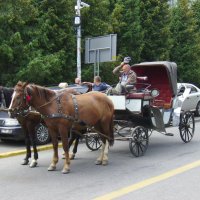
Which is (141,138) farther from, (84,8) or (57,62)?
(84,8)

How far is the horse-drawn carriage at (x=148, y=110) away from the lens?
11.3 meters

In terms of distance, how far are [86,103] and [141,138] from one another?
77.6 inches

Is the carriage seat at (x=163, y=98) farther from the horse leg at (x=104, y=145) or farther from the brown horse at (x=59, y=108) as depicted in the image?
the brown horse at (x=59, y=108)

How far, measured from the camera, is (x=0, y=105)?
12.6 metres

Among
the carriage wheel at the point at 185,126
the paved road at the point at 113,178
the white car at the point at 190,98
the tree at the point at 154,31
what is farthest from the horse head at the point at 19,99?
the tree at the point at 154,31

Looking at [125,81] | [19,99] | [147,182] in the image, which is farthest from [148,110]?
[19,99]

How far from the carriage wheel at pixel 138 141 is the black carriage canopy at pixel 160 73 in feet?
6.98

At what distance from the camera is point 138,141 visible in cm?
1108

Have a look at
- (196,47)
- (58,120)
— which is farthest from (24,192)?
(196,47)

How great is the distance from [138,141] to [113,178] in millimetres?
2360

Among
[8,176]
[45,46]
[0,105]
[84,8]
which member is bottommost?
[8,176]

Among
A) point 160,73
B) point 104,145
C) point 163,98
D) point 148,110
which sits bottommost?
point 104,145

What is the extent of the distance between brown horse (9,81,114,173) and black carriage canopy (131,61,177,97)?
3.12 meters

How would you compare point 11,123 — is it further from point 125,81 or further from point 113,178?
point 113,178
